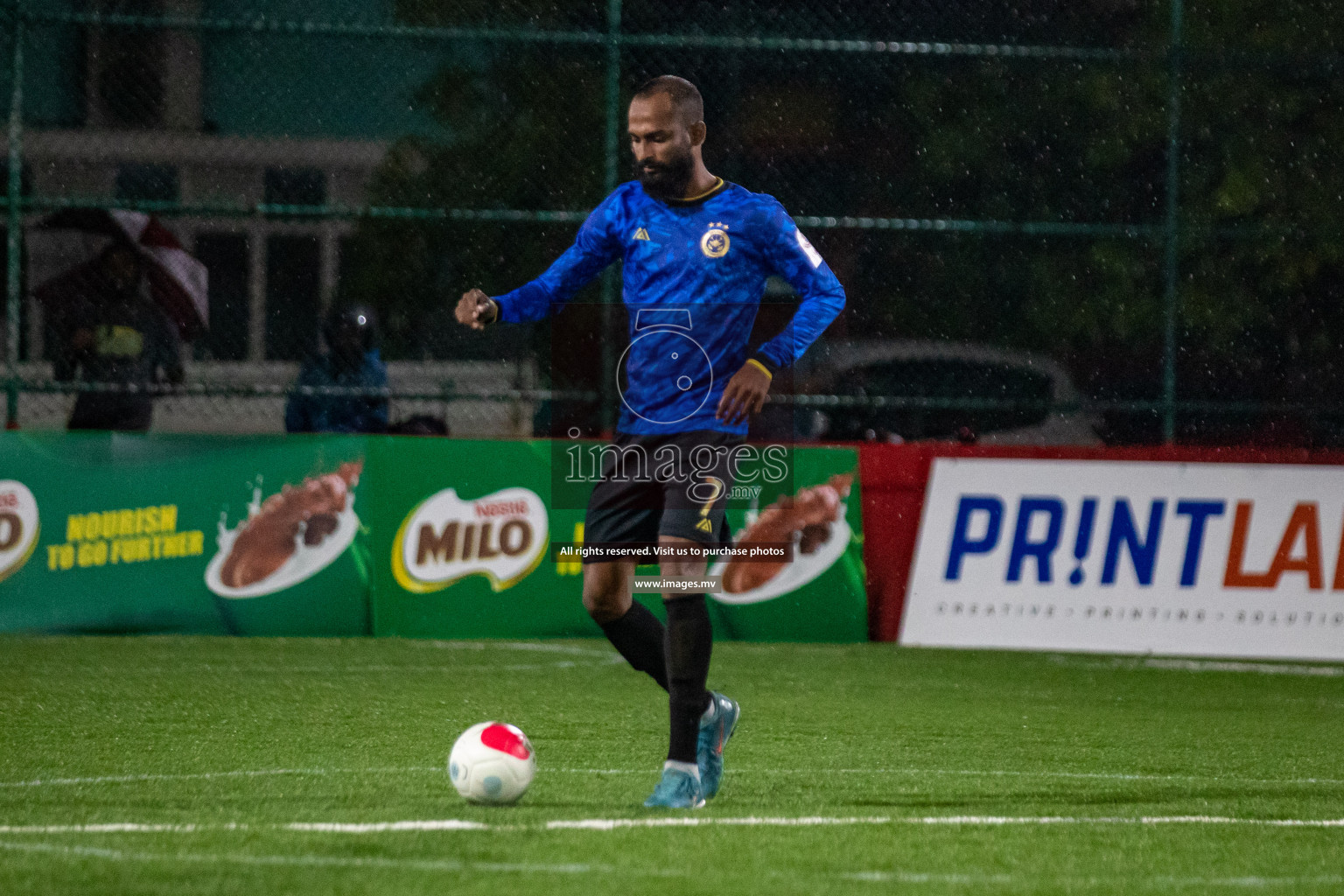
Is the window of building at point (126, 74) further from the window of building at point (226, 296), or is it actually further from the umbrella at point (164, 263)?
the window of building at point (226, 296)

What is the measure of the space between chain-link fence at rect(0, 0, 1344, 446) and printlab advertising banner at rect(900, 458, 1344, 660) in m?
1.02

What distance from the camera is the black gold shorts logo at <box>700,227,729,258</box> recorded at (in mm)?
5867

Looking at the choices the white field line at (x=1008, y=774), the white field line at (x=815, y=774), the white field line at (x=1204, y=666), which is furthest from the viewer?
the white field line at (x=1204, y=666)

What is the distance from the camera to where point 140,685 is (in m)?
8.66

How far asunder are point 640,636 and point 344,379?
612 centimetres

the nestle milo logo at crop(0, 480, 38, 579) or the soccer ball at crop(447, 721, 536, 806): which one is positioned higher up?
the soccer ball at crop(447, 721, 536, 806)

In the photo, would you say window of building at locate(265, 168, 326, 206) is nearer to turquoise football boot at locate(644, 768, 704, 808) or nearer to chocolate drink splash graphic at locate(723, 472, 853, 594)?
chocolate drink splash graphic at locate(723, 472, 853, 594)

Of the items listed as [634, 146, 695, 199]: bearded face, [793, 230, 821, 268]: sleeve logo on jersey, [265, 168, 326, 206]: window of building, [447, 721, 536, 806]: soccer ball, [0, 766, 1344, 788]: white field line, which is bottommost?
[0, 766, 1344, 788]: white field line

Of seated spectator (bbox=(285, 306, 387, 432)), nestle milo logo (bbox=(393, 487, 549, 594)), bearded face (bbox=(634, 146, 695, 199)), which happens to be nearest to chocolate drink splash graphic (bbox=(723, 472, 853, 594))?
nestle milo logo (bbox=(393, 487, 549, 594))

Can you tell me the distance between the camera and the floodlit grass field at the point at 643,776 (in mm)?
4508

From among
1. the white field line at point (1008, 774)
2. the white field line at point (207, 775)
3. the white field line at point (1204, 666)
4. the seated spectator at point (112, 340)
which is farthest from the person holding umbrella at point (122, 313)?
the white field line at point (1008, 774)

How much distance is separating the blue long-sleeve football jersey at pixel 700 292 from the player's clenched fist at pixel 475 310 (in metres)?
0.18

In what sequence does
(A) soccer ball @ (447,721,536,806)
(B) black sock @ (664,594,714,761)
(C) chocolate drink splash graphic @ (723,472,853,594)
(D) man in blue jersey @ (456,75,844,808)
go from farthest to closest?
(C) chocolate drink splash graphic @ (723,472,853,594)
(D) man in blue jersey @ (456,75,844,808)
(B) black sock @ (664,594,714,761)
(A) soccer ball @ (447,721,536,806)

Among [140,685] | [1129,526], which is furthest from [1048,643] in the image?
[140,685]
